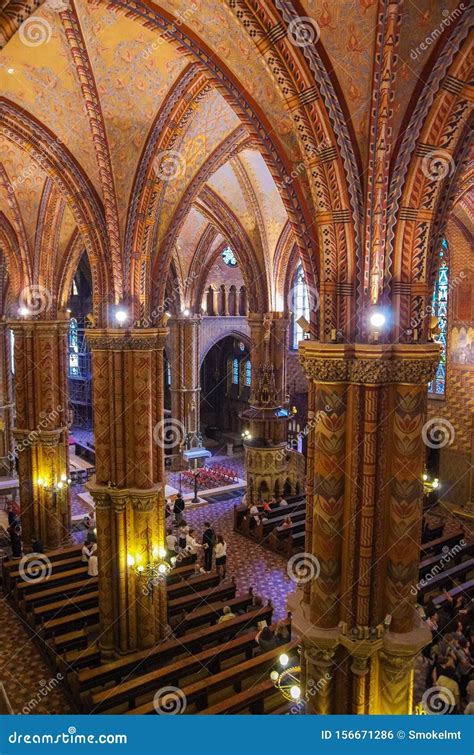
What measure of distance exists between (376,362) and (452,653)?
7.56m

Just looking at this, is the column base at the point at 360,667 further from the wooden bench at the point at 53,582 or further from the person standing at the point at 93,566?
the wooden bench at the point at 53,582

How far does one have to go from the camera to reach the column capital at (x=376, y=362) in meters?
A: 6.97

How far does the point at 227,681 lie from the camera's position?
11.4m

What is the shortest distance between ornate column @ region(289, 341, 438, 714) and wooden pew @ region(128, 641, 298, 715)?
14.1 feet

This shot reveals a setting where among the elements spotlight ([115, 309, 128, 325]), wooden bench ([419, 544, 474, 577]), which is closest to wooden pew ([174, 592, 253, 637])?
wooden bench ([419, 544, 474, 577])

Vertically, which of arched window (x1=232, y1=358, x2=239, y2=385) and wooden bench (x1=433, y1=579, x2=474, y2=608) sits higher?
arched window (x1=232, y1=358, x2=239, y2=385)

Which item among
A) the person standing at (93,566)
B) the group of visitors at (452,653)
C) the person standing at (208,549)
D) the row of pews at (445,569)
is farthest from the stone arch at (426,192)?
the person standing at (208,549)

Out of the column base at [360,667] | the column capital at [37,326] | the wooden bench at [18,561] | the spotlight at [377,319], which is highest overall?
the column capital at [37,326]

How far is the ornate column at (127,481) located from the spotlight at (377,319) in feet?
21.7

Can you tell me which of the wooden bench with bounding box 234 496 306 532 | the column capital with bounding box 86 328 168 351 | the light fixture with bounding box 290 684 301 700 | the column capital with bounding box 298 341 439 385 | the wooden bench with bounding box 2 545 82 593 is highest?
the column capital with bounding box 86 328 168 351

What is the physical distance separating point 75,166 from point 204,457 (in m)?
17.7

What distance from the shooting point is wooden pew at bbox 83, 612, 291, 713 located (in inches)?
424

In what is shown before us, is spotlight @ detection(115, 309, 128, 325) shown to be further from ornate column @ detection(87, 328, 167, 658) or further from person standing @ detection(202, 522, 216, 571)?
person standing @ detection(202, 522, 216, 571)

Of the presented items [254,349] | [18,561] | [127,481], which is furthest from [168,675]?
[254,349]
